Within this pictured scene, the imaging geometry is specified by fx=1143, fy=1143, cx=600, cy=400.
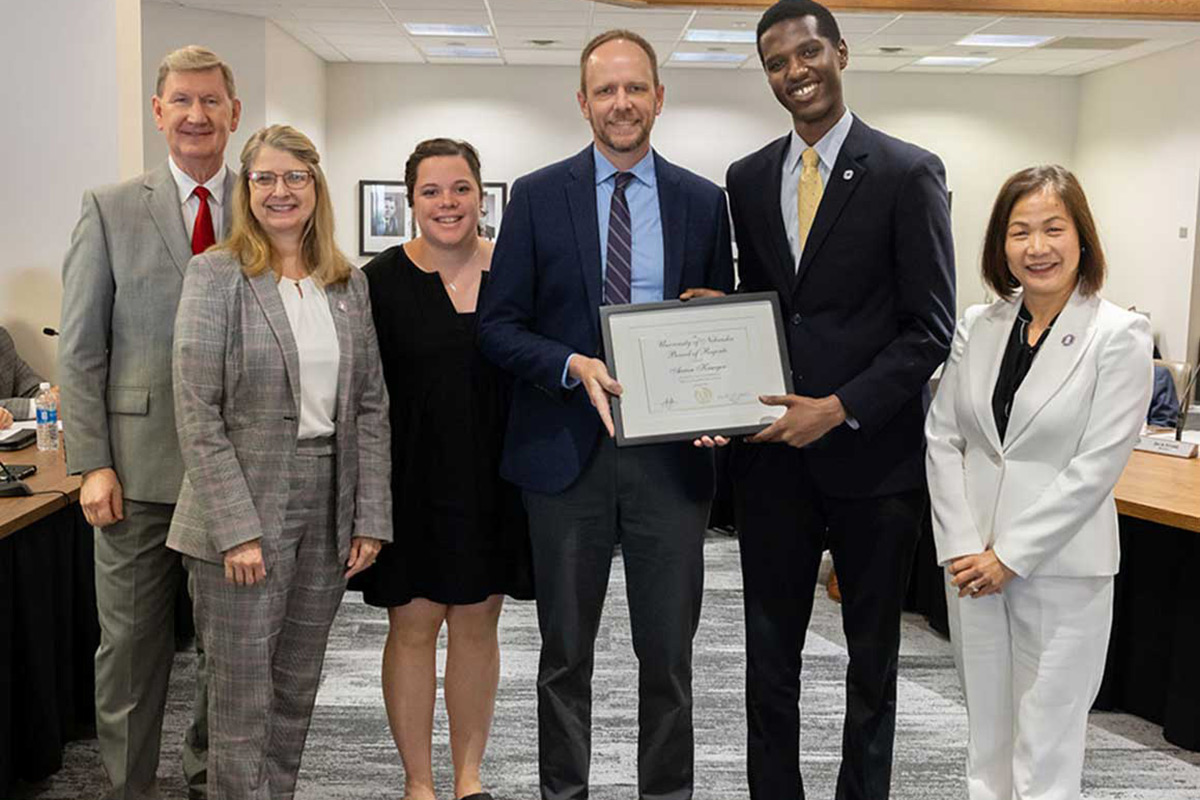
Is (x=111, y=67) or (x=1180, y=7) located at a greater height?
(x=1180, y=7)

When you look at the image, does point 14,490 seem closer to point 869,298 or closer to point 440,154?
point 440,154

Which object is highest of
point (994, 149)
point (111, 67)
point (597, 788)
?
point (994, 149)

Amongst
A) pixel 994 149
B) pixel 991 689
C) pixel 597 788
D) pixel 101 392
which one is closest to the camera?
pixel 991 689

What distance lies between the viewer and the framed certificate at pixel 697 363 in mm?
2232

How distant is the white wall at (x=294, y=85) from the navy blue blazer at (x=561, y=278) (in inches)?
300

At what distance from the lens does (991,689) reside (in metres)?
2.31

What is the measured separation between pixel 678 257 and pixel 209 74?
3.68ft

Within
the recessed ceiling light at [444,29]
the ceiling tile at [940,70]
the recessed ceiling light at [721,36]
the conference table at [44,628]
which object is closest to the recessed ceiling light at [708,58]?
the recessed ceiling light at [721,36]

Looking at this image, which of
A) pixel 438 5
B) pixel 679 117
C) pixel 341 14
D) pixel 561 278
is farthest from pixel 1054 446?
pixel 679 117

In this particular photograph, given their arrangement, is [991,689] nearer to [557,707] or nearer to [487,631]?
[557,707]

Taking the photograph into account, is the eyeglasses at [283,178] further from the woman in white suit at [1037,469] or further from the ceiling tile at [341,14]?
the ceiling tile at [341,14]

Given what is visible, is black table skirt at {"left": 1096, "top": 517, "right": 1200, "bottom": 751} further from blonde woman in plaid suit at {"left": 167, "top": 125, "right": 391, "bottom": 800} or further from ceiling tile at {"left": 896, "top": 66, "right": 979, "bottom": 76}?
ceiling tile at {"left": 896, "top": 66, "right": 979, "bottom": 76}

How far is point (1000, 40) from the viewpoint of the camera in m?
10.1

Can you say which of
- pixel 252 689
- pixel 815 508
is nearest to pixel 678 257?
pixel 815 508
